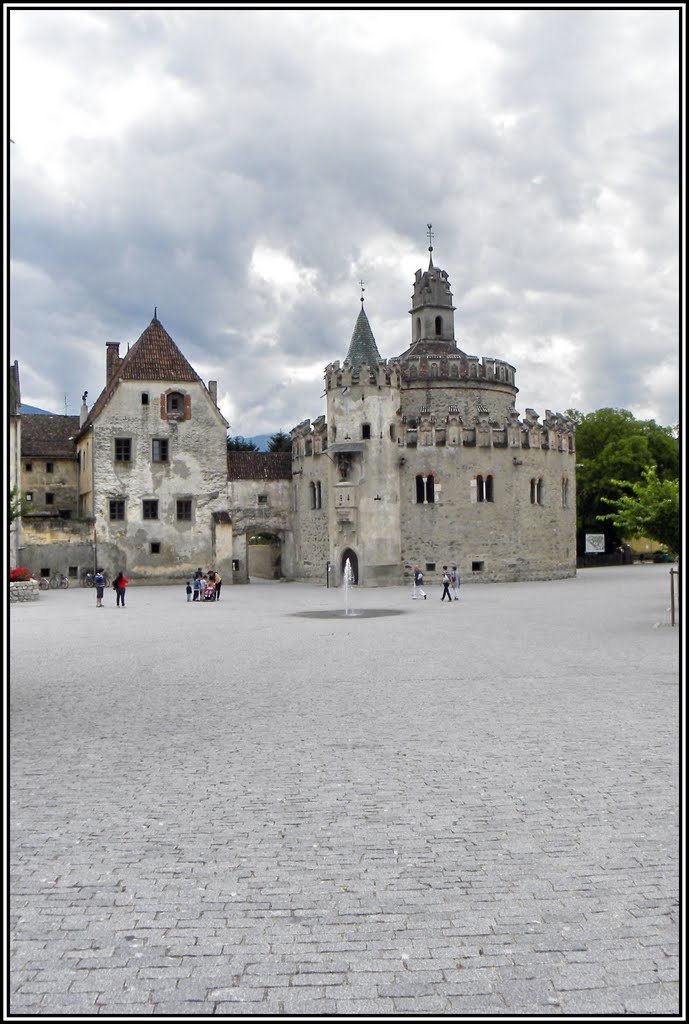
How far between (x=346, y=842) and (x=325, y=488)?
4833cm

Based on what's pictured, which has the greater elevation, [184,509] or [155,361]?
[155,361]

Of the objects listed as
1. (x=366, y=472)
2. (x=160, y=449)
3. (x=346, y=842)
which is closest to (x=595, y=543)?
(x=366, y=472)

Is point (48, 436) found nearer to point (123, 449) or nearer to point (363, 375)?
point (123, 449)

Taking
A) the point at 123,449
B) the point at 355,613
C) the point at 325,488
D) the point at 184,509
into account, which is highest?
the point at 123,449

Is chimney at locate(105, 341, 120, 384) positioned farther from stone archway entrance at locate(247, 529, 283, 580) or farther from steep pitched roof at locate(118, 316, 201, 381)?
stone archway entrance at locate(247, 529, 283, 580)

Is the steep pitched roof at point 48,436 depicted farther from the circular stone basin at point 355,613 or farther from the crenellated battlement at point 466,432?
the circular stone basin at point 355,613

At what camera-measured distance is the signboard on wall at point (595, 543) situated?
242 ft

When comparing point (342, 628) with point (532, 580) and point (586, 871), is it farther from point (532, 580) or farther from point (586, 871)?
point (532, 580)

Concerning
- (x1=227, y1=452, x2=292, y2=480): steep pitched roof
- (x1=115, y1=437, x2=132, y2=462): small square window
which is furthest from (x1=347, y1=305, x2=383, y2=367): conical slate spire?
(x1=115, y1=437, x2=132, y2=462): small square window

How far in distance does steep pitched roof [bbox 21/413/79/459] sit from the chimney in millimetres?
5377

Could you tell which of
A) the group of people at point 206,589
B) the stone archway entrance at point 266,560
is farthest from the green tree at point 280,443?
the group of people at point 206,589

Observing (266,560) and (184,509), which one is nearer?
(184,509)

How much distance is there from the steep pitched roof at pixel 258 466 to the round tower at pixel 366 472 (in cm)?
→ 719

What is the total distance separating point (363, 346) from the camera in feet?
179
